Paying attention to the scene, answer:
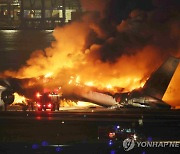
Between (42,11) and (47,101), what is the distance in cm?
2028

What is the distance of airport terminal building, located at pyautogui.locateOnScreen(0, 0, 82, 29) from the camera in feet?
141

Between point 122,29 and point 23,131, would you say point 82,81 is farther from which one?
point 23,131

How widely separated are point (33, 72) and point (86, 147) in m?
19.7

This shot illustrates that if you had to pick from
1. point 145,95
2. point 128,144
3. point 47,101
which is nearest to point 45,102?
point 47,101

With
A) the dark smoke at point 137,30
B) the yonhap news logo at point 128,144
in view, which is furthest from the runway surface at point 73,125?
the dark smoke at point 137,30

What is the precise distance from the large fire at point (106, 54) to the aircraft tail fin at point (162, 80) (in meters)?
1.08

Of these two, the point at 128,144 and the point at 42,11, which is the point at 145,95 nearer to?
the point at 128,144

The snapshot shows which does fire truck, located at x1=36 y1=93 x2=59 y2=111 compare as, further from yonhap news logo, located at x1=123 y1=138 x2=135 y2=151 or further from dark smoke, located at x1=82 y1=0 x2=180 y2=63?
yonhap news logo, located at x1=123 y1=138 x2=135 y2=151

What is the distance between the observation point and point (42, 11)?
1821 inches

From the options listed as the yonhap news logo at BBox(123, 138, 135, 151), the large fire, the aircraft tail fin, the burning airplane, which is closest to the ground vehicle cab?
the burning airplane

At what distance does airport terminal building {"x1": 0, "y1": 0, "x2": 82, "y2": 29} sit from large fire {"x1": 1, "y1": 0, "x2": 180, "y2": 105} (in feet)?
12.2

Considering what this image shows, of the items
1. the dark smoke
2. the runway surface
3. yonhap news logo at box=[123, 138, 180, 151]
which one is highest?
the dark smoke

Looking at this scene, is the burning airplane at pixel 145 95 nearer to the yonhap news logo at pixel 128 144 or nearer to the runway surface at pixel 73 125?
the runway surface at pixel 73 125

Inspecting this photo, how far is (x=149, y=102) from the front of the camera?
95.5 ft
